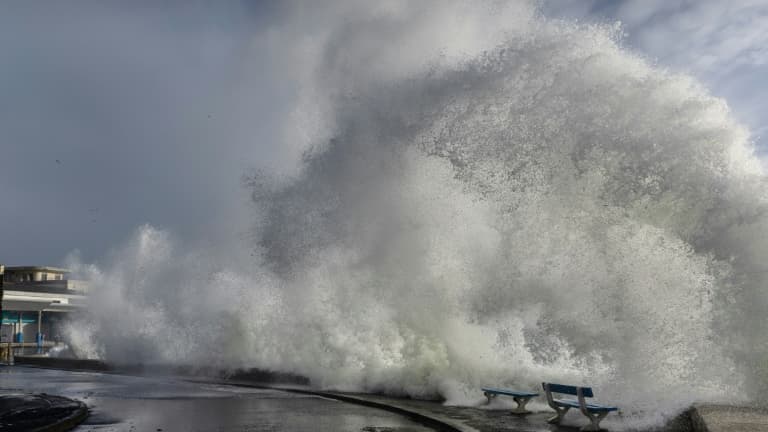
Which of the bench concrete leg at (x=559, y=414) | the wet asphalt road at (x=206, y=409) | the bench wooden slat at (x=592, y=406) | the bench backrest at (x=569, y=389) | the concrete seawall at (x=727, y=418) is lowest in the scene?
the wet asphalt road at (x=206, y=409)

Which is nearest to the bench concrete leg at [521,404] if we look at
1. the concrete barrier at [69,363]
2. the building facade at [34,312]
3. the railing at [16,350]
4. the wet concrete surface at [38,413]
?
the wet concrete surface at [38,413]

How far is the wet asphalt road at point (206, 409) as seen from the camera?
9.87m

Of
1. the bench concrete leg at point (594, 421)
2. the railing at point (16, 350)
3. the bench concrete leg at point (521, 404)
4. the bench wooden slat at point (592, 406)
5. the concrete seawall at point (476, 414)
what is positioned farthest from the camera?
the railing at point (16, 350)

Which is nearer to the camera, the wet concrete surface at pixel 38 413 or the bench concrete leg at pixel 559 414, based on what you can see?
the wet concrete surface at pixel 38 413

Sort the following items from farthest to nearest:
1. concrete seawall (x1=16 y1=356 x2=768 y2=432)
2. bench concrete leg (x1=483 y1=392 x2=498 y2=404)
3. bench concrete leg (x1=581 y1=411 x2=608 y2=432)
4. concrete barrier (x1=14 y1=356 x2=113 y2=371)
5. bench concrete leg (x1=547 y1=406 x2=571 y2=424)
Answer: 1. concrete barrier (x1=14 y1=356 x2=113 y2=371)
2. bench concrete leg (x1=483 y1=392 x2=498 y2=404)
3. bench concrete leg (x1=547 y1=406 x2=571 y2=424)
4. bench concrete leg (x1=581 y1=411 x2=608 y2=432)
5. concrete seawall (x1=16 y1=356 x2=768 y2=432)

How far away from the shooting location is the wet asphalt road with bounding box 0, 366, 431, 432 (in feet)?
32.4

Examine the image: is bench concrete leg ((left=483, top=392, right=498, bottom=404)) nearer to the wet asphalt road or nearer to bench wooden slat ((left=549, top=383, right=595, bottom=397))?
the wet asphalt road

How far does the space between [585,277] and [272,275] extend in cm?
1063

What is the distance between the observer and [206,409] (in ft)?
39.3

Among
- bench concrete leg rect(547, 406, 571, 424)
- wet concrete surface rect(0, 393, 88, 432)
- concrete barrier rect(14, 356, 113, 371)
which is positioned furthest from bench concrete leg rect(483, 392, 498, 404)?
concrete barrier rect(14, 356, 113, 371)

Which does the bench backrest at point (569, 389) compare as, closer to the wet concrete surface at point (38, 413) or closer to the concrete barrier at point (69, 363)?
the wet concrete surface at point (38, 413)

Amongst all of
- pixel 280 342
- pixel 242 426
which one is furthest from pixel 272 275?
pixel 242 426

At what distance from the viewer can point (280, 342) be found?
20641mm

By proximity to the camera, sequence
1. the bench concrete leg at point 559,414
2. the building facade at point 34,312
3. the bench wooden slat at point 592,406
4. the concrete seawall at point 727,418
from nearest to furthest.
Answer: the concrete seawall at point 727,418, the bench wooden slat at point 592,406, the bench concrete leg at point 559,414, the building facade at point 34,312
